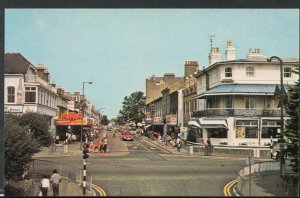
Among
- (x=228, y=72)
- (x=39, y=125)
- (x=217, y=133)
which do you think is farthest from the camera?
(x=217, y=133)

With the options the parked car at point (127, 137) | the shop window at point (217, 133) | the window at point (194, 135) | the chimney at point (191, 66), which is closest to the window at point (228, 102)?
the shop window at point (217, 133)

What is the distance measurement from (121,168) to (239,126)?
839cm

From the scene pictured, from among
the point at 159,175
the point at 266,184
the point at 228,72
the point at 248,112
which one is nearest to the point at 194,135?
the point at 228,72

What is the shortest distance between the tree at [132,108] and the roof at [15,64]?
315 inches

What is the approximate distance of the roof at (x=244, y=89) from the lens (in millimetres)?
28266

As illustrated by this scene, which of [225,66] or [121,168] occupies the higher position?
[225,66]

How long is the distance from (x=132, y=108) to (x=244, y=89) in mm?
7656

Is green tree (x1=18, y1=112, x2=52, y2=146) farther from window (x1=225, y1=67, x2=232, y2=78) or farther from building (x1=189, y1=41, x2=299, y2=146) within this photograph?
window (x1=225, y1=67, x2=232, y2=78)

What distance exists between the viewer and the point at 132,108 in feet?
104

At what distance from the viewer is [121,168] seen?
30.2 metres

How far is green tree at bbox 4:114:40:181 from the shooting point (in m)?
23.2

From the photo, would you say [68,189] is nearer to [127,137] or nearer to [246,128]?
[246,128]

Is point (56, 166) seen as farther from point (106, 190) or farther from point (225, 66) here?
point (225, 66)

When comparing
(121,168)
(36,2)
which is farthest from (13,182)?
(36,2)
